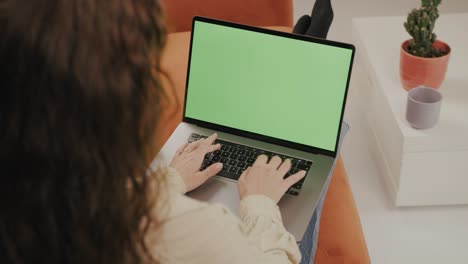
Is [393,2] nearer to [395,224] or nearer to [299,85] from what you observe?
[395,224]

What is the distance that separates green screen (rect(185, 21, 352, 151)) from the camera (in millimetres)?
1457

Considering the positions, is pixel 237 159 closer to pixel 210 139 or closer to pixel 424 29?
pixel 210 139

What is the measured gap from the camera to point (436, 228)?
1.99 meters

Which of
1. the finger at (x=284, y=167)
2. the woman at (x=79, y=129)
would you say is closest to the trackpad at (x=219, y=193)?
the finger at (x=284, y=167)

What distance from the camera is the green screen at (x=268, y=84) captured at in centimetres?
146

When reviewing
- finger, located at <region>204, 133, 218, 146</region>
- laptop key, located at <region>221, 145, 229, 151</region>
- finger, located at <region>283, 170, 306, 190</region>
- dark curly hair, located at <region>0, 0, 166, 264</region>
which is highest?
dark curly hair, located at <region>0, 0, 166, 264</region>

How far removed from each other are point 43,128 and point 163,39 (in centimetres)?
17

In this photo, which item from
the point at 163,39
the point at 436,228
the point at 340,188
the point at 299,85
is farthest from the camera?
the point at 436,228

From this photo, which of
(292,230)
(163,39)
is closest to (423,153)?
(292,230)

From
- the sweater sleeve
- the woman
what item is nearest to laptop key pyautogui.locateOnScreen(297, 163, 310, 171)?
the sweater sleeve

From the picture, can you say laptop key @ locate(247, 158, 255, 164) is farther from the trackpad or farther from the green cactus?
the green cactus

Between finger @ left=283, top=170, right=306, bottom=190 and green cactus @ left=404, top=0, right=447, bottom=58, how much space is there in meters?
0.72

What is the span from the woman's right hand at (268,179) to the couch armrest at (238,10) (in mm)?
868

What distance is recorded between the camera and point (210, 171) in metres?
1.39
